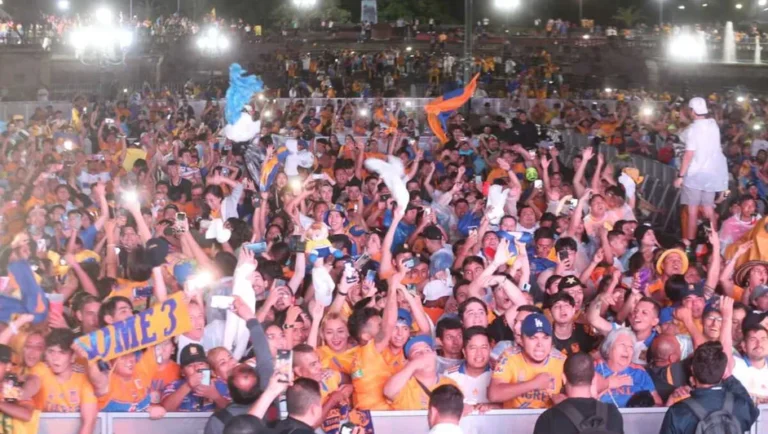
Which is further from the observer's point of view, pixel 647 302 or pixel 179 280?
pixel 179 280

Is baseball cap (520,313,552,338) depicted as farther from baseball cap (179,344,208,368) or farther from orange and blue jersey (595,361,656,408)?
baseball cap (179,344,208,368)

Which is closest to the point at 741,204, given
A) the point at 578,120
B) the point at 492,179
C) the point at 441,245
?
the point at 441,245

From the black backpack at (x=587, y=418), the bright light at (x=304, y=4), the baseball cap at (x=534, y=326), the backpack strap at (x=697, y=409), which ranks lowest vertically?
the backpack strap at (x=697, y=409)

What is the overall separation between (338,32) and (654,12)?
28.1 meters

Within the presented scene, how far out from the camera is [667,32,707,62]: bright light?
35.3 metres

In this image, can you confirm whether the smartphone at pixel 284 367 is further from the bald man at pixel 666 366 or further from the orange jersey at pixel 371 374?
the bald man at pixel 666 366

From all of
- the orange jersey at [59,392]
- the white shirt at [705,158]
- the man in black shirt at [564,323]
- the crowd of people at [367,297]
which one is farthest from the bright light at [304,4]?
the orange jersey at [59,392]

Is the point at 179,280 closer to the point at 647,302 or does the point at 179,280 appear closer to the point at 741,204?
the point at 647,302

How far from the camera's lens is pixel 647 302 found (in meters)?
7.09

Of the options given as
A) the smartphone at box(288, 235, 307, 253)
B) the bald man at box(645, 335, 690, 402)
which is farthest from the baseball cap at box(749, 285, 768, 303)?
the smartphone at box(288, 235, 307, 253)

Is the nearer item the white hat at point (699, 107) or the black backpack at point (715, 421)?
the black backpack at point (715, 421)

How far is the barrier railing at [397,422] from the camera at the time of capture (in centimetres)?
569

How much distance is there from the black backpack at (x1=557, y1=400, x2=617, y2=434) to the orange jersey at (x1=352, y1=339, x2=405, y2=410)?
1.36 meters

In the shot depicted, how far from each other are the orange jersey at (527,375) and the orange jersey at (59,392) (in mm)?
2314
